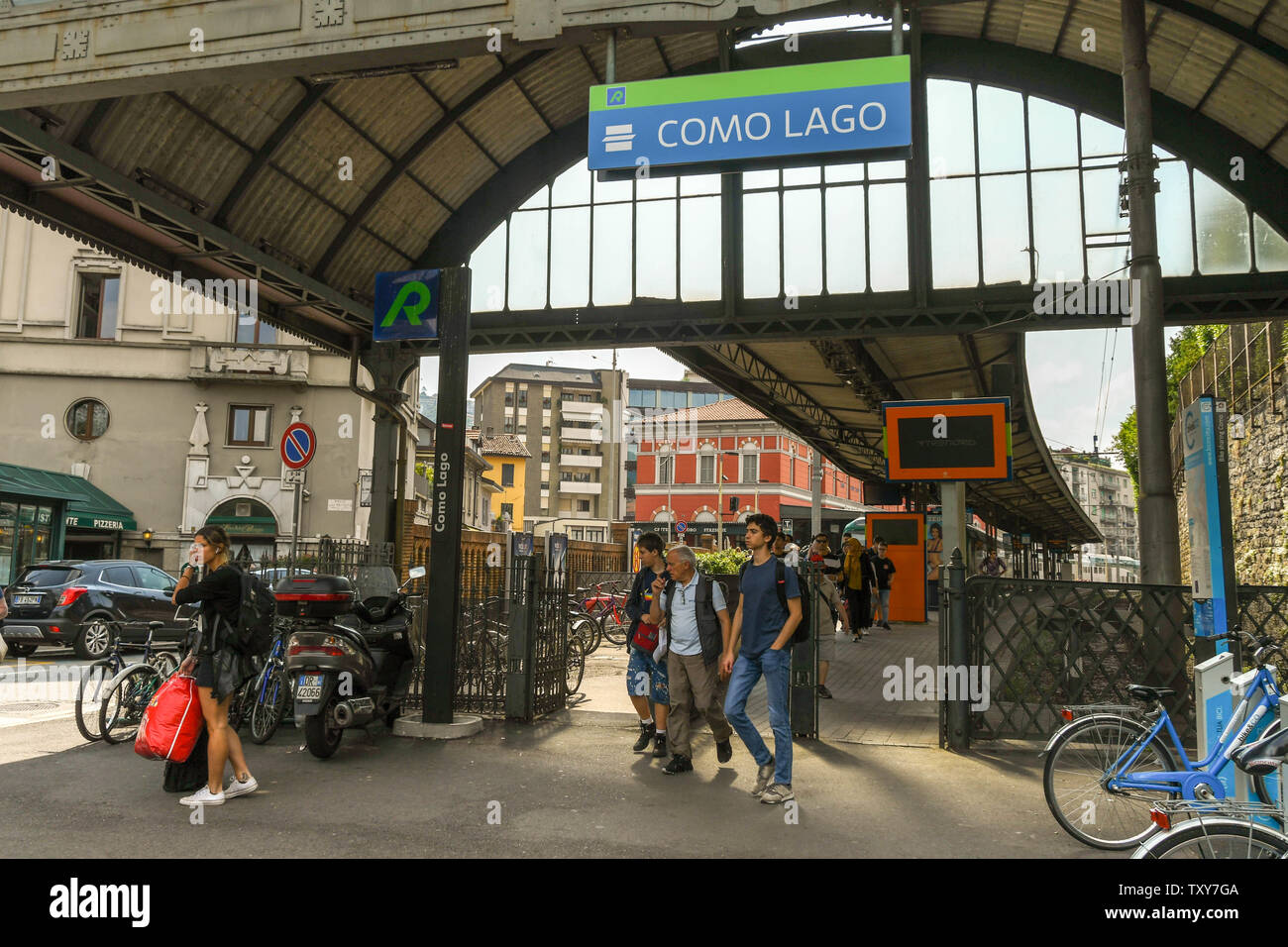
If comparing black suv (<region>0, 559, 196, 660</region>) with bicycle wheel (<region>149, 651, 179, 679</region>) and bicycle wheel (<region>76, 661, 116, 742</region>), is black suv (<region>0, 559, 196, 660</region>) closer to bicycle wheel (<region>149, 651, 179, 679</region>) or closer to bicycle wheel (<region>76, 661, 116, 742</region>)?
bicycle wheel (<region>76, 661, 116, 742</region>)

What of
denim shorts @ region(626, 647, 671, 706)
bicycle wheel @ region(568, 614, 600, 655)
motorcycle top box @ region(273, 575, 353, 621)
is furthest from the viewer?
bicycle wheel @ region(568, 614, 600, 655)

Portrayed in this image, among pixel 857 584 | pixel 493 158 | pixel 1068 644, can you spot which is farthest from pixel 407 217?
pixel 1068 644

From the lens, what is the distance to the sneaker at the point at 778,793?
6473mm

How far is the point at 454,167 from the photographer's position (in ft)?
53.3

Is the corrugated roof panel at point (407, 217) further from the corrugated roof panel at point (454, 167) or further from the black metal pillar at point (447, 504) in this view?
the black metal pillar at point (447, 504)

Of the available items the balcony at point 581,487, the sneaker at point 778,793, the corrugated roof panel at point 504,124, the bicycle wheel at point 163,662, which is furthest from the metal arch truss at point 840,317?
the balcony at point 581,487

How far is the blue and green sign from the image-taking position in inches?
620

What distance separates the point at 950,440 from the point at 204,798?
41.5 ft

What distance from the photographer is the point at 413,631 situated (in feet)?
33.6

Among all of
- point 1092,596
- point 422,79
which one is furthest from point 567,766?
point 422,79

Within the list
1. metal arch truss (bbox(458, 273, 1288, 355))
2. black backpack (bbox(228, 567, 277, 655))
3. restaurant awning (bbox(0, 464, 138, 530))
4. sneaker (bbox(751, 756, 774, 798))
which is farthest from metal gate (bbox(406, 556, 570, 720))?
restaurant awning (bbox(0, 464, 138, 530))

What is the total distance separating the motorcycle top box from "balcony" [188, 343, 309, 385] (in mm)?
26492

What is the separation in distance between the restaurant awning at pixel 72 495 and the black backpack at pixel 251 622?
18.7m
